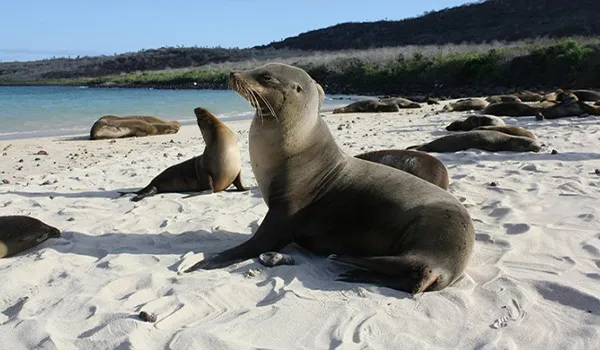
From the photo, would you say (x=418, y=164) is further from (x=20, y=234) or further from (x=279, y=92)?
(x=20, y=234)

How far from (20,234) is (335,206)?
2297 mm

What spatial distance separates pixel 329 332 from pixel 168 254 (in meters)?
1.68

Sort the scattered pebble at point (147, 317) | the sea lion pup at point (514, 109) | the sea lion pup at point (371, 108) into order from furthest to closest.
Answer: the sea lion pup at point (371, 108), the sea lion pup at point (514, 109), the scattered pebble at point (147, 317)

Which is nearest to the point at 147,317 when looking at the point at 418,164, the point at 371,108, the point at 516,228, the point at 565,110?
the point at 516,228

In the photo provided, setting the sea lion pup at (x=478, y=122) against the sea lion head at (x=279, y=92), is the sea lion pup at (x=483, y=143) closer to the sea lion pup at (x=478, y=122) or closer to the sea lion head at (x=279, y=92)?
the sea lion pup at (x=478, y=122)

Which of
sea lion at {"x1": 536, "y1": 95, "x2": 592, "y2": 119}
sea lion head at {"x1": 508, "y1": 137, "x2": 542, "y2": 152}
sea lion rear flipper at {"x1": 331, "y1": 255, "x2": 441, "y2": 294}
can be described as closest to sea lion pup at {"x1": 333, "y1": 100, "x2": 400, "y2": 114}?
sea lion at {"x1": 536, "y1": 95, "x2": 592, "y2": 119}

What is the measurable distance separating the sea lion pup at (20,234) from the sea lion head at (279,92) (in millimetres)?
1842

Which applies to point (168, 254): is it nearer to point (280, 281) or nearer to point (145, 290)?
point (145, 290)

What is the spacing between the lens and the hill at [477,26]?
2381 inches

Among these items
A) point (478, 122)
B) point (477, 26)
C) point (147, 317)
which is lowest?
point (478, 122)

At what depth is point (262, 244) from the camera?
3.73 metres

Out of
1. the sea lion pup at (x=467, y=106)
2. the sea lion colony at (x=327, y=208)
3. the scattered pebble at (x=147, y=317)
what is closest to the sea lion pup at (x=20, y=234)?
the sea lion colony at (x=327, y=208)

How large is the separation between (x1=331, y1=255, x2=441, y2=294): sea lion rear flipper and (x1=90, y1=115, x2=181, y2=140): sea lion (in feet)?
39.3

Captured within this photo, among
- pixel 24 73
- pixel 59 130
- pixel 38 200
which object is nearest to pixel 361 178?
pixel 38 200
